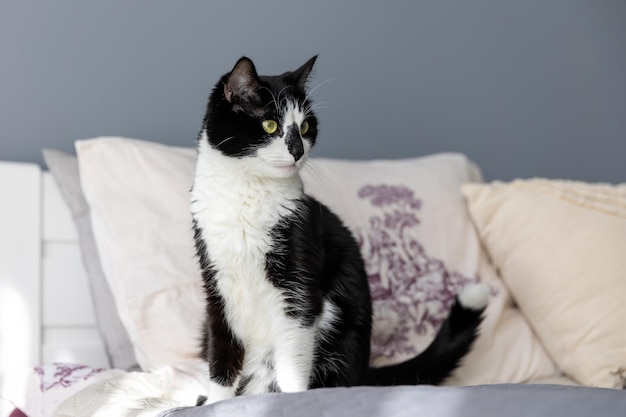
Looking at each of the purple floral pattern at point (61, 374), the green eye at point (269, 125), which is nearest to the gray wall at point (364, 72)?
the purple floral pattern at point (61, 374)

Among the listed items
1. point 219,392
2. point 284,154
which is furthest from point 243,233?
point 219,392

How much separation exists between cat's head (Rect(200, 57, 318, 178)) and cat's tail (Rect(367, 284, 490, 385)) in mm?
486

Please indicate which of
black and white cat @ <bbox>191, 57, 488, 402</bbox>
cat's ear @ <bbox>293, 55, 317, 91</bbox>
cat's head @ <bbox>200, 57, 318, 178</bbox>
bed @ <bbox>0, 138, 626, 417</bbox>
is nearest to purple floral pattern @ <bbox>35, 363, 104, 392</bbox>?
bed @ <bbox>0, 138, 626, 417</bbox>

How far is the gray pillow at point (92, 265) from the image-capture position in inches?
59.3

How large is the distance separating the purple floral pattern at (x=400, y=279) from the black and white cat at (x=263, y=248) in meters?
A: 0.36

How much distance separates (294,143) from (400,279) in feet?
2.06

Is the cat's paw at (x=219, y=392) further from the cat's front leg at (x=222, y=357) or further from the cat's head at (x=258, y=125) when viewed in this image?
the cat's head at (x=258, y=125)

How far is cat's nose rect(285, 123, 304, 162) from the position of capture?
42.6 inches

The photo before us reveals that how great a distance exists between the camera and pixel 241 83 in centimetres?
109

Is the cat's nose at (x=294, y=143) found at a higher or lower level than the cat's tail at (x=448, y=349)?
higher

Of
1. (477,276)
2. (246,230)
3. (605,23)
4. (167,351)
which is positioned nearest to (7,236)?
(167,351)

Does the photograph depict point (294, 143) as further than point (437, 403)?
Yes

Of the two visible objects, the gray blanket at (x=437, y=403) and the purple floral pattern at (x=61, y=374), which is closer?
the gray blanket at (x=437, y=403)

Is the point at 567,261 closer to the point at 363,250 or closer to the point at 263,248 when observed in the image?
the point at 363,250
